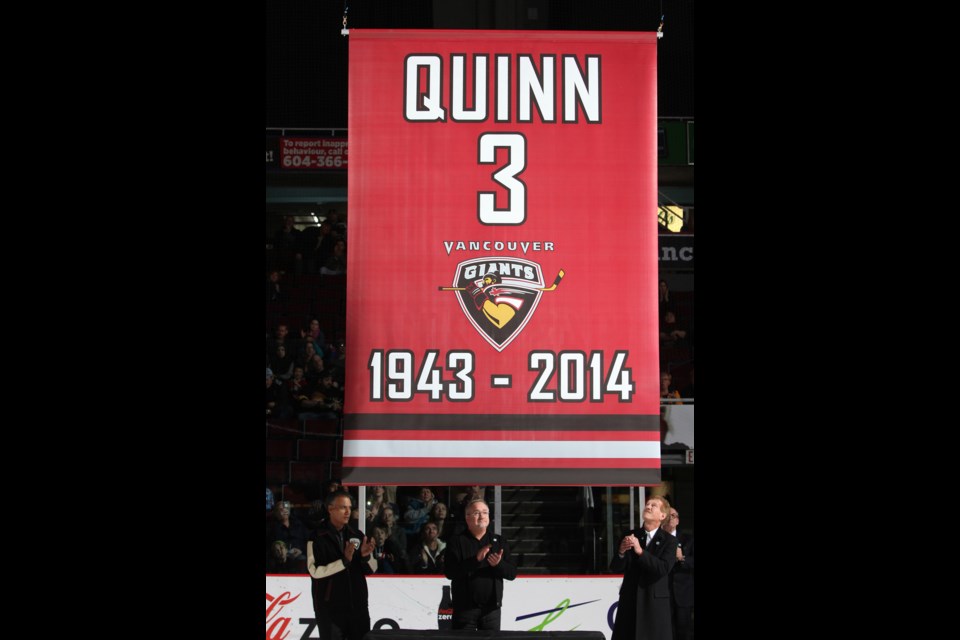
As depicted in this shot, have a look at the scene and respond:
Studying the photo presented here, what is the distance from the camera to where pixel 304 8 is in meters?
16.7

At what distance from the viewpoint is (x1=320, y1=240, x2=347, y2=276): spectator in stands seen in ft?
45.3

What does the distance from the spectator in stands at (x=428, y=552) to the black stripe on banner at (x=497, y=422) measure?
424 centimetres

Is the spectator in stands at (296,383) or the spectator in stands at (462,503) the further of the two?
the spectator in stands at (296,383)

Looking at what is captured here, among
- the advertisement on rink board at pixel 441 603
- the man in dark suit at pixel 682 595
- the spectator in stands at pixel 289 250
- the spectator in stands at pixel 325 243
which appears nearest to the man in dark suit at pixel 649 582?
the man in dark suit at pixel 682 595

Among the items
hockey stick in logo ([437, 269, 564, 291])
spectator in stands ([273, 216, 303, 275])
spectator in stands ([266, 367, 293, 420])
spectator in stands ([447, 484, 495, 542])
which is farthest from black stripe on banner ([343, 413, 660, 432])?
spectator in stands ([273, 216, 303, 275])

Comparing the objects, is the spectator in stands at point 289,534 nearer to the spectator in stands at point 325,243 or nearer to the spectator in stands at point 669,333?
the spectator in stands at point 325,243

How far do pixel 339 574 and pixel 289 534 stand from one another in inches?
73.3

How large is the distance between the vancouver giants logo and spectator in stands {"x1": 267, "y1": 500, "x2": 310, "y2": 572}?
16.5 ft

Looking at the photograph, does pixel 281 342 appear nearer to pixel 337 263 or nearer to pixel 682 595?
pixel 337 263

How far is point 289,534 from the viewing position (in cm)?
1027

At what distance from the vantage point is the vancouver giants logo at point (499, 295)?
5594 mm

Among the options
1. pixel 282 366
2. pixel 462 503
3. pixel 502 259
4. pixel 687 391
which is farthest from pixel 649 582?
pixel 282 366

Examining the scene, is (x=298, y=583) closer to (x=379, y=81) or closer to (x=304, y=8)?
(x=379, y=81)

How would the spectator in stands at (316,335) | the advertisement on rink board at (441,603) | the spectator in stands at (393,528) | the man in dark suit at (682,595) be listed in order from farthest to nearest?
the spectator in stands at (316,335) → the spectator in stands at (393,528) → the advertisement on rink board at (441,603) → the man in dark suit at (682,595)
